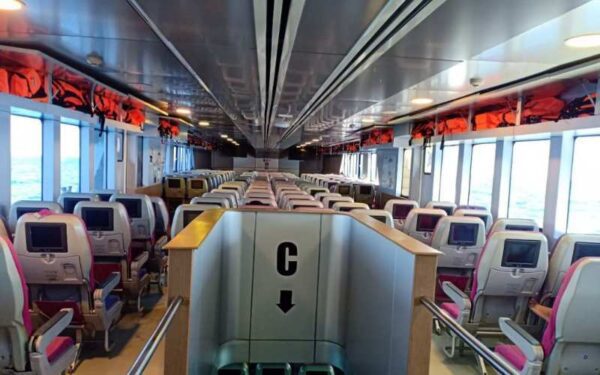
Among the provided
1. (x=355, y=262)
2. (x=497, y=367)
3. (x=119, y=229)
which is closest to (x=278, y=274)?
(x=355, y=262)

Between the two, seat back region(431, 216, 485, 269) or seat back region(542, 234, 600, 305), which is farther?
seat back region(431, 216, 485, 269)

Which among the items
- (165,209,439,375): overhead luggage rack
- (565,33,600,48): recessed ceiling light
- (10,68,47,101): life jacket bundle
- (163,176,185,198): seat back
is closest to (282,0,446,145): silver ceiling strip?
(565,33,600,48): recessed ceiling light

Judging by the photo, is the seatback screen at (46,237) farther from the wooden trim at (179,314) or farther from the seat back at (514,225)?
the seat back at (514,225)

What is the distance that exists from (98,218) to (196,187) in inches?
245

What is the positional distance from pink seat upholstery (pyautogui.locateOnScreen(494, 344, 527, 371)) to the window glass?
7.61m

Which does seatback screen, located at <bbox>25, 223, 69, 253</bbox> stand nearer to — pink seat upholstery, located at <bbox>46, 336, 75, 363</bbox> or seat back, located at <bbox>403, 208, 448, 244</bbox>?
pink seat upholstery, located at <bbox>46, 336, 75, 363</bbox>

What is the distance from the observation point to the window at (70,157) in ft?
21.3

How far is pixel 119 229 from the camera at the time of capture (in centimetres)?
371

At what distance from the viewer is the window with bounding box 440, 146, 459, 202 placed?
823cm

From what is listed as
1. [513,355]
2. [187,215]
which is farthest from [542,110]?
[187,215]

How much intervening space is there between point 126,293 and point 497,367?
3603 millimetres

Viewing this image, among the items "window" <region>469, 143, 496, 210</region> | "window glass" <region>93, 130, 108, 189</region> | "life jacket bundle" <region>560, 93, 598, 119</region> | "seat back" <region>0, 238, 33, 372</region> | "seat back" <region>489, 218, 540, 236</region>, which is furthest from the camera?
"window glass" <region>93, 130, 108, 189</region>

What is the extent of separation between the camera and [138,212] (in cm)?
449

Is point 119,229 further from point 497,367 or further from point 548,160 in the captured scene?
point 548,160
